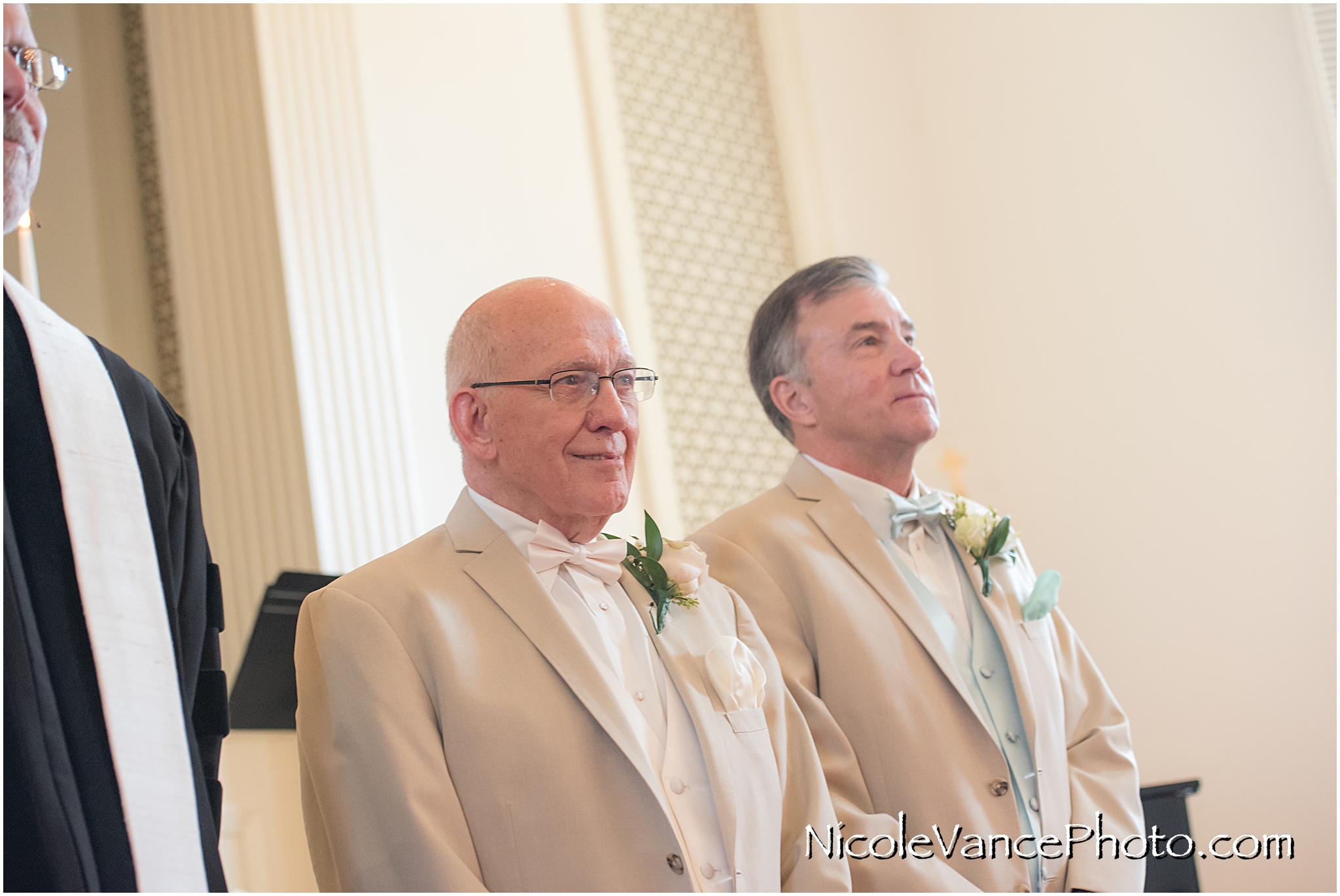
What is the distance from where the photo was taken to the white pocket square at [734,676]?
2.36m

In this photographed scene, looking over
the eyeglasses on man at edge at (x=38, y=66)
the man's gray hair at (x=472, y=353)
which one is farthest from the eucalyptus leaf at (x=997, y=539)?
the eyeglasses on man at edge at (x=38, y=66)

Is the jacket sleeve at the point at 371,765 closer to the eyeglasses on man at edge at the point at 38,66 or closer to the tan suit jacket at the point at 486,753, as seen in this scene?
→ the tan suit jacket at the point at 486,753

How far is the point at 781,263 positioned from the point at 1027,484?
1.98 m

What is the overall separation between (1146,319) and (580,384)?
5.55 meters

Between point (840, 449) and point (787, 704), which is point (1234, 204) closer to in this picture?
point (840, 449)

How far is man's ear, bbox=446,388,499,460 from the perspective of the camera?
8.21 ft

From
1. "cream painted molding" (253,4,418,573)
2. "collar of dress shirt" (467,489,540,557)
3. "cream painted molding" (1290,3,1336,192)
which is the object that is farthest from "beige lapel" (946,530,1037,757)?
"cream painted molding" (1290,3,1336,192)

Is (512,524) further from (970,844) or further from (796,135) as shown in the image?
(796,135)

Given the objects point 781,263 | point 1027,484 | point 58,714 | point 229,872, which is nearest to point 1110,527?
point 1027,484

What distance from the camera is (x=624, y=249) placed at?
682cm

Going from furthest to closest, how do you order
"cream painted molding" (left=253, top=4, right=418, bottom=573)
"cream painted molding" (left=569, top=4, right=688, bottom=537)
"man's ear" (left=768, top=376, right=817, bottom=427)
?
"cream painted molding" (left=569, top=4, right=688, bottom=537) < "cream painted molding" (left=253, top=4, right=418, bottom=573) < "man's ear" (left=768, top=376, right=817, bottom=427)

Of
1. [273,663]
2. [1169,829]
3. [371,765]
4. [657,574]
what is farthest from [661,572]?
[1169,829]

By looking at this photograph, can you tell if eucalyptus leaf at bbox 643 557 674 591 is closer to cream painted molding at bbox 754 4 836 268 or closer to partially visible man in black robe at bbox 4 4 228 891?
partially visible man in black robe at bbox 4 4 228 891

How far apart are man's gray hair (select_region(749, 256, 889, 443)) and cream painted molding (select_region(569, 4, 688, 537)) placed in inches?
120
